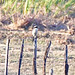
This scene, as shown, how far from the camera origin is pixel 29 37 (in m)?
12.5

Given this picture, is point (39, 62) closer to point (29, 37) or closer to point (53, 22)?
point (29, 37)

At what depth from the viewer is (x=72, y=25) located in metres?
15.1

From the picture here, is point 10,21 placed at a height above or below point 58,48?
above

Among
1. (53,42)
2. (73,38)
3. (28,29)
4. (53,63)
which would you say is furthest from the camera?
(28,29)

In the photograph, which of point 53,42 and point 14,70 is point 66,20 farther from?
point 14,70

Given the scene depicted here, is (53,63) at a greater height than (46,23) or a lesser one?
lesser

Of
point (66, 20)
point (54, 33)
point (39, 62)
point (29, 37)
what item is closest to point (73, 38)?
point (54, 33)

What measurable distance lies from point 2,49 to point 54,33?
3.44m

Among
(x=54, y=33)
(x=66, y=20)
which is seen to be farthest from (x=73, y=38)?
(x=66, y=20)

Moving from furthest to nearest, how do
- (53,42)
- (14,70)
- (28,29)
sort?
(28,29) → (53,42) → (14,70)

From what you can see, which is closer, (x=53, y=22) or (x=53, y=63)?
(x=53, y=63)

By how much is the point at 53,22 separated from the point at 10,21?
203cm

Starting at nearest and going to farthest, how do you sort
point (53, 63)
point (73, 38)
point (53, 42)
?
point (53, 63)
point (53, 42)
point (73, 38)

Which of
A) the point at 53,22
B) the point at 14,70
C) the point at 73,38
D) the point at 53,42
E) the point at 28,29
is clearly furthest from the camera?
the point at 53,22
